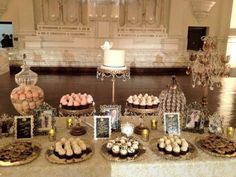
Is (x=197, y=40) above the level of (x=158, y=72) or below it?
above

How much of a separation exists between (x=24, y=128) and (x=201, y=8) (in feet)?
25.0

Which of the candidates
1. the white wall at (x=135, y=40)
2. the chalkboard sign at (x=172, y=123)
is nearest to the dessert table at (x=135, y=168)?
the chalkboard sign at (x=172, y=123)

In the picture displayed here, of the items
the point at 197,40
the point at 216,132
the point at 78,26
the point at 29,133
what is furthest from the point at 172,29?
the point at 29,133

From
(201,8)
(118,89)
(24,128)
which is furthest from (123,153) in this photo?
(201,8)

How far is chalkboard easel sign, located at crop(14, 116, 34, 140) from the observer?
2.07 metres

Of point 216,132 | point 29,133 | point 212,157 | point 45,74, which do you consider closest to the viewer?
point 212,157

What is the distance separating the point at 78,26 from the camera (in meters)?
8.16

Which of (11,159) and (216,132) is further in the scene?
(216,132)

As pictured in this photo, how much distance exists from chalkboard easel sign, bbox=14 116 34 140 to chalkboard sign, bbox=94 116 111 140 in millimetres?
519

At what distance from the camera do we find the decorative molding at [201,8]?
8195mm

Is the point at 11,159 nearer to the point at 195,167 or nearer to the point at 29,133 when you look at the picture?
the point at 29,133

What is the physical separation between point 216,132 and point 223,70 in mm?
718

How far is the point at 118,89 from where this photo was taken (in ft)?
19.7

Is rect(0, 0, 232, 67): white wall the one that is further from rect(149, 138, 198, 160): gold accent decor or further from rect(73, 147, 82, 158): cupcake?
rect(73, 147, 82, 158): cupcake
